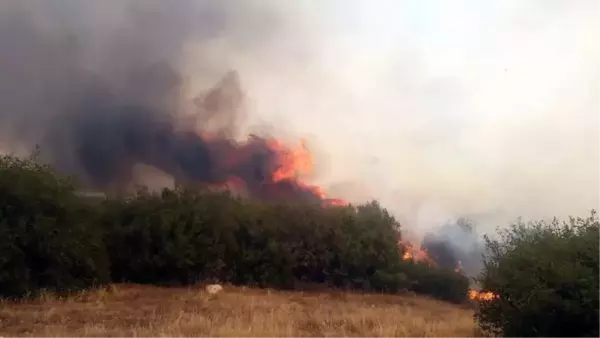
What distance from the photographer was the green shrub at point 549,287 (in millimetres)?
13344

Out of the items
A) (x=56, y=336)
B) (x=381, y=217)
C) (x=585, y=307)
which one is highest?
(x=381, y=217)

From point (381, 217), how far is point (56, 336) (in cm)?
2806

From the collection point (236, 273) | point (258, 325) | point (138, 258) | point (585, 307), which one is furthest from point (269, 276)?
point (585, 307)

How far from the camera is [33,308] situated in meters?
20.7

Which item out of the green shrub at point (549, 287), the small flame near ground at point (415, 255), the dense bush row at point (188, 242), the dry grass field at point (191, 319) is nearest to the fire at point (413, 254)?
the small flame near ground at point (415, 255)

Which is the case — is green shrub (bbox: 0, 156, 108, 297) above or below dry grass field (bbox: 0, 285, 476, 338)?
above

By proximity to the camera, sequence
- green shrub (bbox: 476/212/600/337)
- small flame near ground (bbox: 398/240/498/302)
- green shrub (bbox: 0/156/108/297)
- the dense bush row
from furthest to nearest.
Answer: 1. small flame near ground (bbox: 398/240/498/302)
2. the dense bush row
3. green shrub (bbox: 0/156/108/297)
4. green shrub (bbox: 476/212/600/337)

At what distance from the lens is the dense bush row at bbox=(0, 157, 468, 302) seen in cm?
2439

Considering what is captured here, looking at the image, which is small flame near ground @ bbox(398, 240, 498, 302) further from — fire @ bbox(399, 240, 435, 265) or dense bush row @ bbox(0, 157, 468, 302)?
dense bush row @ bbox(0, 157, 468, 302)

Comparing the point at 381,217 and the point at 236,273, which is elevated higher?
the point at 381,217

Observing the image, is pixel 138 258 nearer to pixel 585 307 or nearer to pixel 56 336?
pixel 56 336

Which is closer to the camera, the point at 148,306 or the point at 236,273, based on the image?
the point at 148,306

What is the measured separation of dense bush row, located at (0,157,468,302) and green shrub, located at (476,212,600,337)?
57.3 feet

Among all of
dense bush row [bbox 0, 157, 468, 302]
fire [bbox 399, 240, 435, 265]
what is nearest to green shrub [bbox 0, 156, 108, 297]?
dense bush row [bbox 0, 157, 468, 302]
